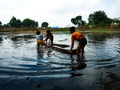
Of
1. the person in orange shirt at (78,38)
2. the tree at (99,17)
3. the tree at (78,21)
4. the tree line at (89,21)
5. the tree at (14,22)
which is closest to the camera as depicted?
the person in orange shirt at (78,38)

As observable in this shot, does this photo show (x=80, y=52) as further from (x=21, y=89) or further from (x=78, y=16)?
(x=78, y=16)

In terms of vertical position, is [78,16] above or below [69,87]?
above

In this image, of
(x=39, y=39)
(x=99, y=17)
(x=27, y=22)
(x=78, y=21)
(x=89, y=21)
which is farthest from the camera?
(x=78, y=21)

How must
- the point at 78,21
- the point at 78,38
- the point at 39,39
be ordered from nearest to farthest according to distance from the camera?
1. the point at 78,38
2. the point at 39,39
3. the point at 78,21

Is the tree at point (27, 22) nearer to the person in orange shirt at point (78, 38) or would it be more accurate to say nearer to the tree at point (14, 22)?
the tree at point (14, 22)

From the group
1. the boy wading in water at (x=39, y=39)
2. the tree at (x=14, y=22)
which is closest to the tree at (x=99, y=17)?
the tree at (x=14, y=22)

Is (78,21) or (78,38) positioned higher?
(78,21)

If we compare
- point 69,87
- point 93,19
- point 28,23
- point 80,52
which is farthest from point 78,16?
point 69,87

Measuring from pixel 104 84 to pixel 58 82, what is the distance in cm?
159

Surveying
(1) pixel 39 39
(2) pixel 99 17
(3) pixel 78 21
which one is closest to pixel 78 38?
(1) pixel 39 39

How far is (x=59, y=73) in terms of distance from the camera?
8.51m

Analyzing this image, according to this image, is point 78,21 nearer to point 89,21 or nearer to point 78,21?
point 78,21

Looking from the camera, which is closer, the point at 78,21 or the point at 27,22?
the point at 27,22

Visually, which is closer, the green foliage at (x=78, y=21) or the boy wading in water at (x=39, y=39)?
the boy wading in water at (x=39, y=39)
